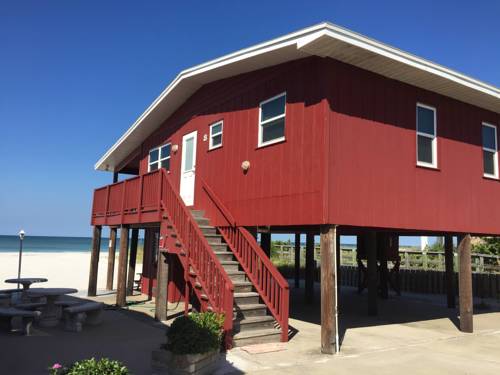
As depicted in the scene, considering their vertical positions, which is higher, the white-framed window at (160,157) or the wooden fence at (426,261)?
the white-framed window at (160,157)

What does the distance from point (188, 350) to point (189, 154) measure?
352 inches

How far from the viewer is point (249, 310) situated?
927 centimetres

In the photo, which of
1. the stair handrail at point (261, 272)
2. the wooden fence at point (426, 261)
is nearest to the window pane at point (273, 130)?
the stair handrail at point (261, 272)

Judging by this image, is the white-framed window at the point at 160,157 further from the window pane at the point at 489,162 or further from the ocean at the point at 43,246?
the ocean at the point at 43,246

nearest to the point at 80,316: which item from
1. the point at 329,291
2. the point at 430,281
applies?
the point at 329,291

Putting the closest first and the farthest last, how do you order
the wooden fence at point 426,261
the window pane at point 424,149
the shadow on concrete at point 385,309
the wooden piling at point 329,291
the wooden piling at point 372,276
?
the wooden piling at point 329,291
the window pane at point 424,149
the shadow on concrete at point 385,309
the wooden piling at point 372,276
the wooden fence at point 426,261

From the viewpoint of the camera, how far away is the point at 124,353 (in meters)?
8.07

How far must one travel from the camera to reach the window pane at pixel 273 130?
1041cm

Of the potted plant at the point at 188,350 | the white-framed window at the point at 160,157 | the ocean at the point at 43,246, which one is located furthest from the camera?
the ocean at the point at 43,246

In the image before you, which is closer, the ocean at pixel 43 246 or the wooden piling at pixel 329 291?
the wooden piling at pixel 329 291

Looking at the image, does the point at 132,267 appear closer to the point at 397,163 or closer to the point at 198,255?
the point at 198,255

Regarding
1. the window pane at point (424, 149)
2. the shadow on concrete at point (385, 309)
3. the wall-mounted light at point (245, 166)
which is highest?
the window pane at point (424, 149)

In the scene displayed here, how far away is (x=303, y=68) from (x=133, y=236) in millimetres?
12002

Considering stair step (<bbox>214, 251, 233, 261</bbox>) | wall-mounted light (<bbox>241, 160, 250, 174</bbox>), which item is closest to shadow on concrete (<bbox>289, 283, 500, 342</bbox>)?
stair step (<bbox>214, 251, 233, 261</bbox>)
